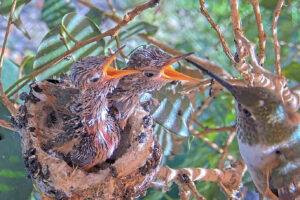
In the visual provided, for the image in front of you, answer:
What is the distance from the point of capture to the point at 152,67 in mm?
967

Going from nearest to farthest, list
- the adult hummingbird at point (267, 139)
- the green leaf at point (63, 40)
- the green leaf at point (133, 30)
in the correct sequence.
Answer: the adult hummingbird at point (267, 139), the green leaf at point (63, 40), the green leaf at point (133, 30)

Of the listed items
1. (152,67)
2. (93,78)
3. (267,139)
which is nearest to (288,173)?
(267,139)

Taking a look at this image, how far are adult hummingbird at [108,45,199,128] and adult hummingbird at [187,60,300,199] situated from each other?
0.47ft

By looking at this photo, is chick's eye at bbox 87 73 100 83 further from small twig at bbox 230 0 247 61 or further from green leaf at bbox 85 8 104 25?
green leaf at bbox 85 8 104 25

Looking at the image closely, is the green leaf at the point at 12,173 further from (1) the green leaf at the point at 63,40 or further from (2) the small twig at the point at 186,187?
(2) the small twig at the point at 186,187

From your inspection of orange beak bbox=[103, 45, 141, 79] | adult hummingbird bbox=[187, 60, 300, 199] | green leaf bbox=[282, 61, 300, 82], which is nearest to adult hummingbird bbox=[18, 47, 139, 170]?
orange beak bbox=[103, 45, 141, 79]

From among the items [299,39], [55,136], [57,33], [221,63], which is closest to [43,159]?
[55,136]

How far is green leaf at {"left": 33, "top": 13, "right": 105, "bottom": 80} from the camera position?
1.02m

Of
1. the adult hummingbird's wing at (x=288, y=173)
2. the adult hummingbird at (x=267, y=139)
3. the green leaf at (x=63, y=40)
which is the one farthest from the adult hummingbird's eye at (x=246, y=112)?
the green leaf at (x=63, y=40)

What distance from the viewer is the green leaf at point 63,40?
3.35 feet

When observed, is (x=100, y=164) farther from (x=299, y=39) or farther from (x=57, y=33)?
(x=299, y=39)

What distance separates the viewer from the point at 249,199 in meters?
1.50

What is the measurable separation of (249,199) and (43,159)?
3.17ft

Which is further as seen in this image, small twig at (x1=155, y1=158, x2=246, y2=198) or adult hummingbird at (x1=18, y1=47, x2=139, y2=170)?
small twig at (x1=155, y1=158, x2=246, y2=198)
